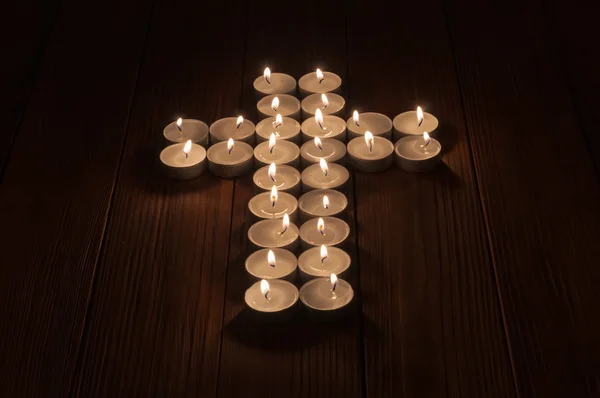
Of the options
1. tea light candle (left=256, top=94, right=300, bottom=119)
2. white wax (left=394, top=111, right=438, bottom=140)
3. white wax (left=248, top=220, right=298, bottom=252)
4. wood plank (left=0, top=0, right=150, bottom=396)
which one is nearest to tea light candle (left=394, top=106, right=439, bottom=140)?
white wax (left=394, top=111, right=438, bottom=140)

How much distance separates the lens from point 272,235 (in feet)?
4.48

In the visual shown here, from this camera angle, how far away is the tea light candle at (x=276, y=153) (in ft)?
4.97

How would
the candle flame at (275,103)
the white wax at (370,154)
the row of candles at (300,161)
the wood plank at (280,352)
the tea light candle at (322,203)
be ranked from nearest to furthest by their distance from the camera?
the wood plank at (280,352)
the row of candles at (300,161)
the tea light candle at (322,203)
the white wax at (370,154)
the candle flame at (275,103)

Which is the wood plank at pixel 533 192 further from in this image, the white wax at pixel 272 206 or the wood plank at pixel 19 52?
the wood plank at pixel 19 52

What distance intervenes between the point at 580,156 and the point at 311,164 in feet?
1.80

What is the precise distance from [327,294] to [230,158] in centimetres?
43

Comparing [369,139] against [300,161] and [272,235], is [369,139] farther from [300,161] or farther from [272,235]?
[272,235]

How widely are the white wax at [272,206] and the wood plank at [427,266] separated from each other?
130 mm

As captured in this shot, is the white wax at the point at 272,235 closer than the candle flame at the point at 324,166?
Yes

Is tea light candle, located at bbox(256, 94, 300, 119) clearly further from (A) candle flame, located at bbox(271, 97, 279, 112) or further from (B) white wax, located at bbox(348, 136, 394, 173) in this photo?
(B) white wax, located at bbox(348, 136, 394, 173)

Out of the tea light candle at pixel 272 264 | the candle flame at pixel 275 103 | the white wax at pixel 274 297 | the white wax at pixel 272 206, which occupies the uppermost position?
the candle flame at pixel 275 103

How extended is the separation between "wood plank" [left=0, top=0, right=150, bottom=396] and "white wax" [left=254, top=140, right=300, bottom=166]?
1.02ft

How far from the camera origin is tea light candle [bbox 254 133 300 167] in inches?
59.7

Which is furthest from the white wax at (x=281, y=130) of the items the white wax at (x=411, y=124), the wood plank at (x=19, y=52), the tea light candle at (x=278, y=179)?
the wood plank at (x=19, y=52)
